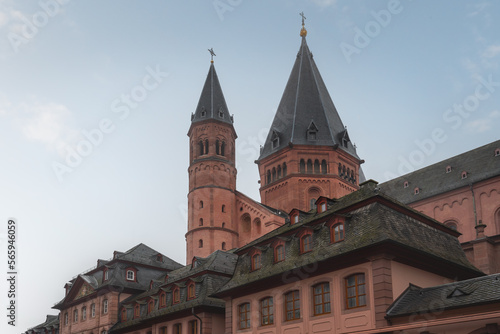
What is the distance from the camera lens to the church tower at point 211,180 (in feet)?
232

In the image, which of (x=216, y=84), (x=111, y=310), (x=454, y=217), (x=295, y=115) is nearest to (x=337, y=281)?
(x=111, y=310)

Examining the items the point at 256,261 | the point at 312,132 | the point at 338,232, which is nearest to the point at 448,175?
the point at 312,132

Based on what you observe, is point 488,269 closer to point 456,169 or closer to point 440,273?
point 440,273

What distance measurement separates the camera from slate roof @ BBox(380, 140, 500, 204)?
53.9 metres

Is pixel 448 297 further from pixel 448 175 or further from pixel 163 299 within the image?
pixel 448 175

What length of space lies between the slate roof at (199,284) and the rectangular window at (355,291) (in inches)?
471

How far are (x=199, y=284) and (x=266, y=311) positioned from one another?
1004 cm

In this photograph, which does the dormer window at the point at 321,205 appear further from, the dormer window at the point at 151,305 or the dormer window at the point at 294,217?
the dormer window at the point at 151,305

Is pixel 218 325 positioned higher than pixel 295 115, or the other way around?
pixel 295 115

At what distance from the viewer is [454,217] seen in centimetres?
5559

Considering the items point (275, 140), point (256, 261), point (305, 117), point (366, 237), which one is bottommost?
point (366, 237)

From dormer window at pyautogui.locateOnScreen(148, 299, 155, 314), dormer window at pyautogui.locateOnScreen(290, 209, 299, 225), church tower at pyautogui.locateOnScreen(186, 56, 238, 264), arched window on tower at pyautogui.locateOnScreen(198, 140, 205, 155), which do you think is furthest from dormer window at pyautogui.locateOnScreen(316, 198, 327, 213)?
arched window on tower at pyautogui.locateOnScreen(198, 140, 205, 155)

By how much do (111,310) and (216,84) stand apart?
40.1 m

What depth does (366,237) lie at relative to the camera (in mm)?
25453
